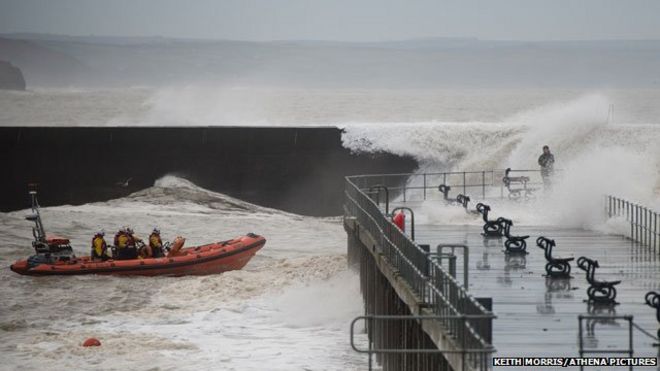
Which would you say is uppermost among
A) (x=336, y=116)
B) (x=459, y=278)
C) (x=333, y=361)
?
(x=336, y=116)

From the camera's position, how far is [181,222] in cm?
5128

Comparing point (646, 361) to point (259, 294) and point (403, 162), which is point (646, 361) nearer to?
point (259, 294)

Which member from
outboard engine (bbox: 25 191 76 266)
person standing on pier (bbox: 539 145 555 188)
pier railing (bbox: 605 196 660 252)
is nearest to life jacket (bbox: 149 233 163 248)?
outboard engine (bbox: 25 191 76 266)

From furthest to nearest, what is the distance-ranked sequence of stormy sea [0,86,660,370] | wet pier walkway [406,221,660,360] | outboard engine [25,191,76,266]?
outboard engine [25,191,76,266], stormy sea [0,86,660,370], wet pier walkway [406,221,660,360]

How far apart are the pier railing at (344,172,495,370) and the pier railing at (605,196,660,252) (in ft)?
15.7

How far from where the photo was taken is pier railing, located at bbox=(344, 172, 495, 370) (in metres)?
14.5

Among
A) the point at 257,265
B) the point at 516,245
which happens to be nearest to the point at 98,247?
the point at 257,265

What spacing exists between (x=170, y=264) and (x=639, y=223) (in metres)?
12.3

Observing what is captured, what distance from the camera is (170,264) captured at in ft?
119

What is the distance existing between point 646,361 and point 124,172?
3779cm

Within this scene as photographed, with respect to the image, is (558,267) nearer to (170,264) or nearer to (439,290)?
(439,290)

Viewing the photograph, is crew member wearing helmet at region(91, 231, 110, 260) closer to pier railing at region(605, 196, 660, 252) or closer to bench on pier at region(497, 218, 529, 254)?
pier railing at region(605, 196, 660, 252)

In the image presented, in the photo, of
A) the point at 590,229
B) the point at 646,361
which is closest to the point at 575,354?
the point at 646,361

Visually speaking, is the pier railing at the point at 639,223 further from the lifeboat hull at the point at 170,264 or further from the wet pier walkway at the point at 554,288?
the lifeboat hull at the point at 170,264
